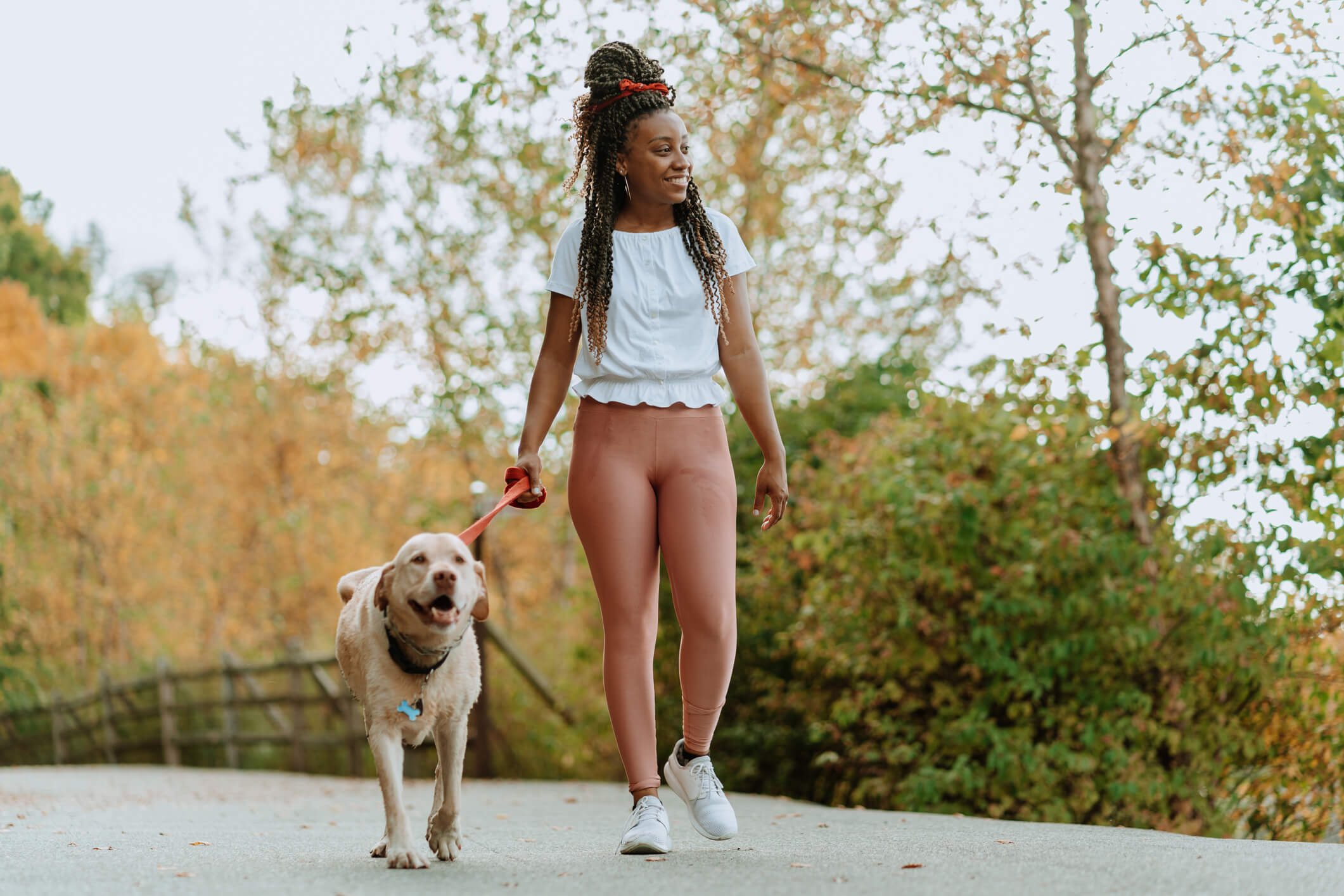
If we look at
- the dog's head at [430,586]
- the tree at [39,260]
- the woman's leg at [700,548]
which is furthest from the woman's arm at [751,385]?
the tree at [39,260]

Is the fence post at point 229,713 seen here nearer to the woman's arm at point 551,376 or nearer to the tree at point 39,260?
the woman's arm at point 551,376

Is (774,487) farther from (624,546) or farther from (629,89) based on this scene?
(629,89)

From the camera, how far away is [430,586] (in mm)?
3674

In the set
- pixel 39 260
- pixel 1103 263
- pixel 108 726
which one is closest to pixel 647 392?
pixel 1103 263

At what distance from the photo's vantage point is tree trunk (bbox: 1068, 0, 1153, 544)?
6.50 metres

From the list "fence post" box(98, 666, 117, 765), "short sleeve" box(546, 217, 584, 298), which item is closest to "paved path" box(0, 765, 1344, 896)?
"short sleeve" box(546, 217, 584, 298)

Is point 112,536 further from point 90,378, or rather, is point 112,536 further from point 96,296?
point 96,296

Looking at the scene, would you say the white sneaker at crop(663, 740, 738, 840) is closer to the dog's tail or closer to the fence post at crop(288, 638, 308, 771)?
the dog's tail

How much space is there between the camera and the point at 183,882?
357 centimetres

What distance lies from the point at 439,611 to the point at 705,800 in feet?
3.72

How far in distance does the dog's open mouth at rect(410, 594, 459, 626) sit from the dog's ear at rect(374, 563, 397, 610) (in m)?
0.12

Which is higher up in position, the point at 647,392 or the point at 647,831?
the point at 647,392

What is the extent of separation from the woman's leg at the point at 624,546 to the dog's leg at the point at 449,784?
51 centimetres

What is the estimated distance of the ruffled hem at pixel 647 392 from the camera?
420cm
